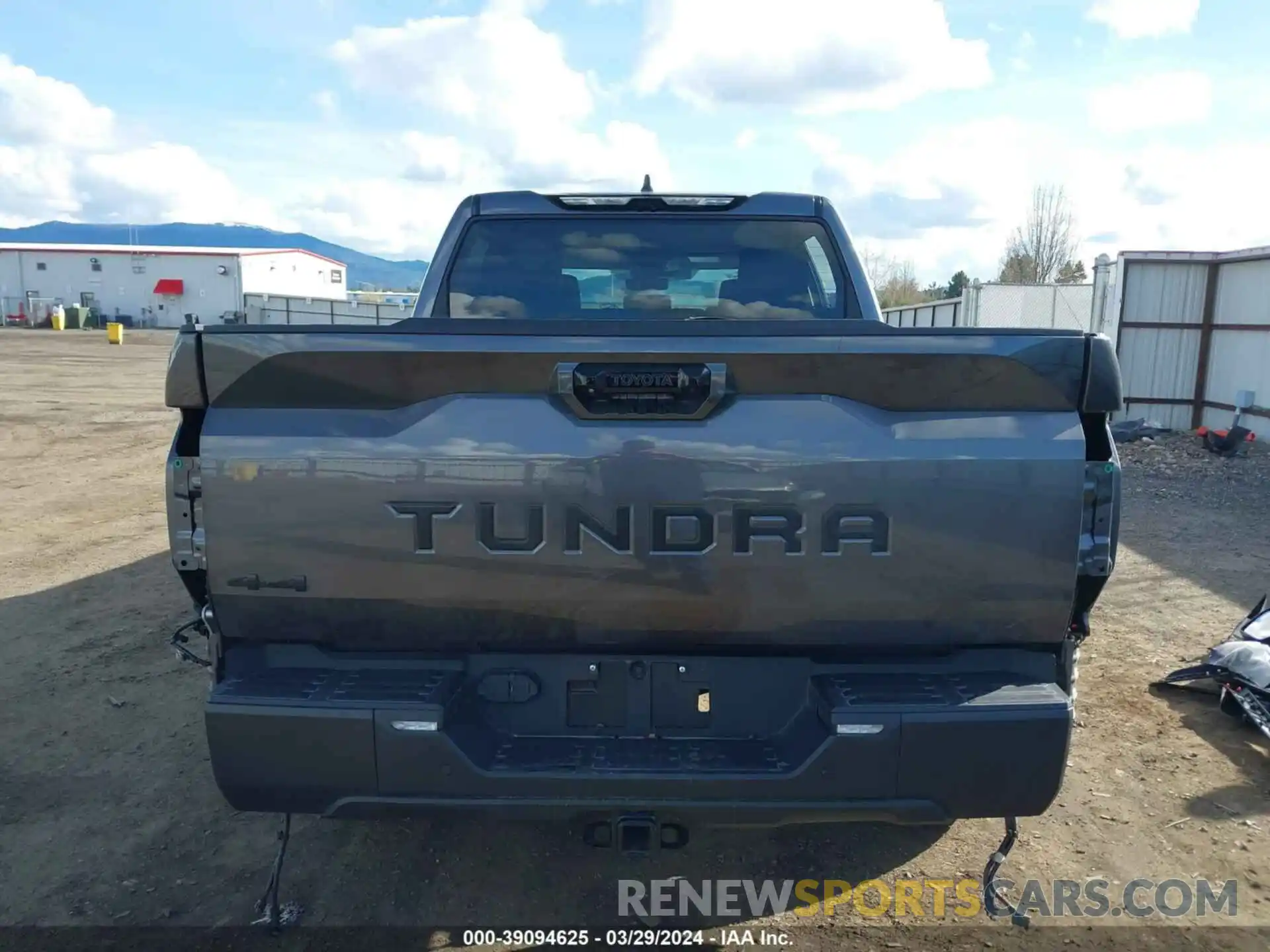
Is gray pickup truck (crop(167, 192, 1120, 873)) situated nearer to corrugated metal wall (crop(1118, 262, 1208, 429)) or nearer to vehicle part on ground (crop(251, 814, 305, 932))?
vehicle part on ground (crop(251, 814, 305, 932))

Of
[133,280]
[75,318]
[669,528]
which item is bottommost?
[669,528]

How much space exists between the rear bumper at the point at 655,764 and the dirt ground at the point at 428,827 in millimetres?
787

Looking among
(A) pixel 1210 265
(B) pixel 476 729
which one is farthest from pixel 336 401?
(A) pixel 1210 265

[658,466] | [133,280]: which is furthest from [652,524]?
[133,280]

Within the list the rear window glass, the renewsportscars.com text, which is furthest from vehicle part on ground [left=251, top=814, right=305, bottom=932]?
the rear window glass

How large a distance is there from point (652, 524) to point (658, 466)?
0.15 metres

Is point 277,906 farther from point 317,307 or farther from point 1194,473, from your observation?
point 317,307

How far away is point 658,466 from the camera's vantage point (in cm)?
232

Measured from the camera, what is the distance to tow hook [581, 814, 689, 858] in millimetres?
2350

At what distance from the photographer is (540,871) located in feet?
10.5

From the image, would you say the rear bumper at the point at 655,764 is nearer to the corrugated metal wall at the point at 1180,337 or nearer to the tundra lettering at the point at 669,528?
the tundra lettering at the point at 669,528

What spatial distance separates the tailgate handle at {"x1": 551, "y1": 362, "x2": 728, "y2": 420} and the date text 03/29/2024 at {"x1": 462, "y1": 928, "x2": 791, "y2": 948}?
5.48 ft

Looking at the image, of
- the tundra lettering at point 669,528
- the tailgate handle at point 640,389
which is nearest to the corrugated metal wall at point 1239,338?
the tundra lettering at point 669,528

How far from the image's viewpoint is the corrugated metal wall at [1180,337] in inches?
544
